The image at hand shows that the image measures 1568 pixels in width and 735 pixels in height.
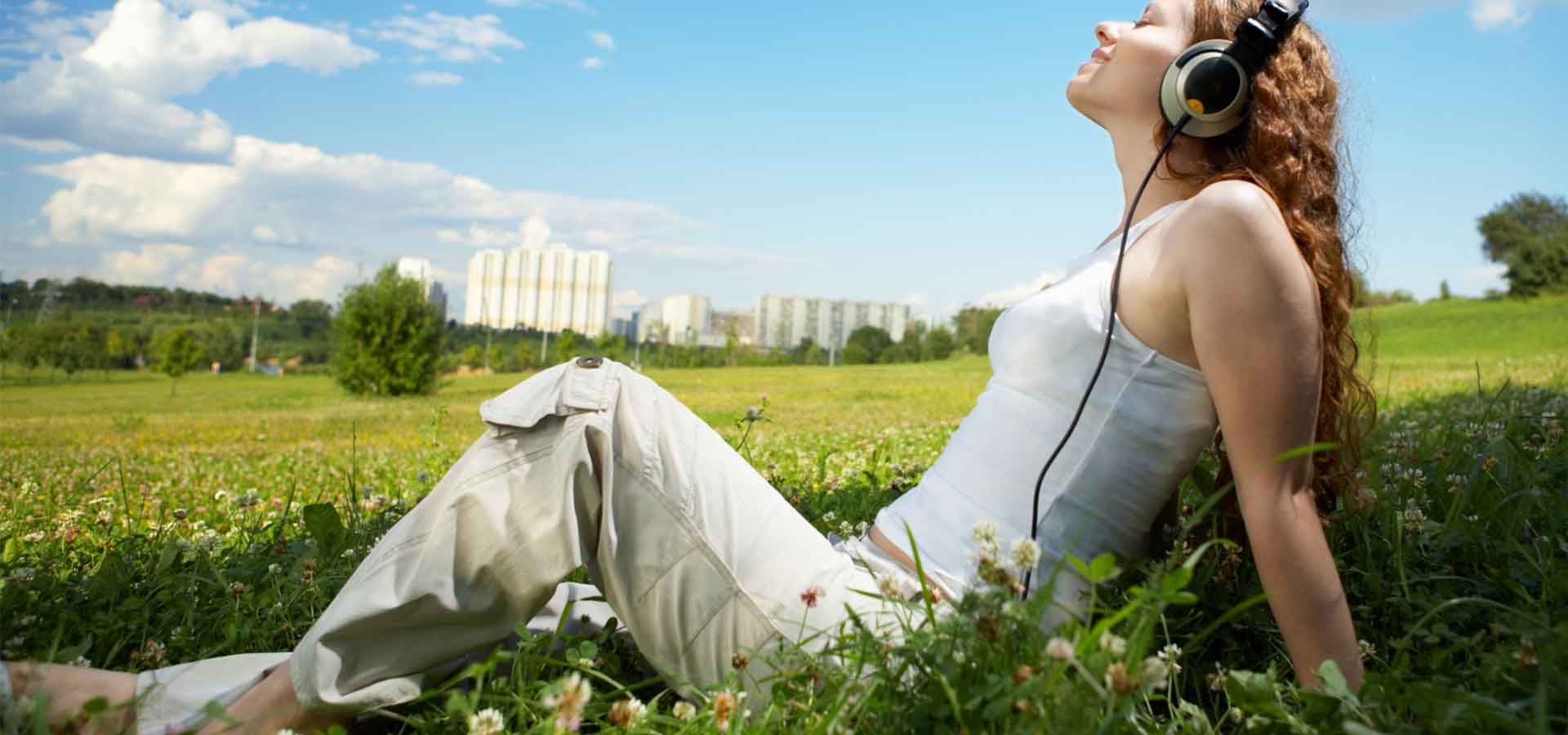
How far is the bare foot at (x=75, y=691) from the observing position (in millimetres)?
1746

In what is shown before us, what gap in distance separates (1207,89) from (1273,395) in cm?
77

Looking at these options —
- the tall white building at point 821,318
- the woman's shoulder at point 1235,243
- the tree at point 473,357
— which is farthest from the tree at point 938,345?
the woman's shoulder at point 1235,243

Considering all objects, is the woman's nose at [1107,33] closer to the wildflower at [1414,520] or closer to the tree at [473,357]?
the wildflower at [1414,520]

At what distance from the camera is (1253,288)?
1.80 meters

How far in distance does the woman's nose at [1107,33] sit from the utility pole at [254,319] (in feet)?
266

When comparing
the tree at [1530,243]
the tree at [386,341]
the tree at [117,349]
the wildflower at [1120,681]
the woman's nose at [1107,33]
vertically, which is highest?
the tree at [1530,243]

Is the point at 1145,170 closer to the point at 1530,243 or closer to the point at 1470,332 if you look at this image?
the point at 1470,332

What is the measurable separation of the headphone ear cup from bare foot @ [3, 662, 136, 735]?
2.39 metres

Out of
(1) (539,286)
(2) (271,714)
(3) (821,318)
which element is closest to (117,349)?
(1) (539,286)

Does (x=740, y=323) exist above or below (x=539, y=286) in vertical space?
below

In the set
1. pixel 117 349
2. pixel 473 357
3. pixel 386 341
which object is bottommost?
pixel 117 349

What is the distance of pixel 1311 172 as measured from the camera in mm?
2213

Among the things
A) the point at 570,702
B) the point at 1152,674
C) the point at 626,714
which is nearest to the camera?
the point at 1152,674

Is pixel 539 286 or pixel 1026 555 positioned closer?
pixel 1026 555
